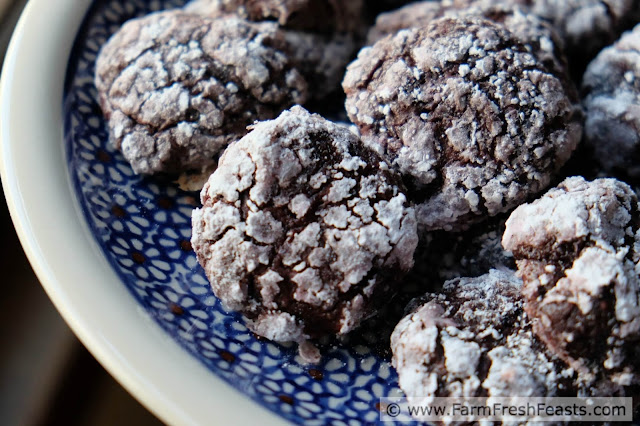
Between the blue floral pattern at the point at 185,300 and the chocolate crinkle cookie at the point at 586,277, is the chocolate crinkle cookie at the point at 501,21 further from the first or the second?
the blue floral pattern at the point at 185,300

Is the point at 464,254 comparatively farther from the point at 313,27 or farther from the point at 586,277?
the point at 313,27

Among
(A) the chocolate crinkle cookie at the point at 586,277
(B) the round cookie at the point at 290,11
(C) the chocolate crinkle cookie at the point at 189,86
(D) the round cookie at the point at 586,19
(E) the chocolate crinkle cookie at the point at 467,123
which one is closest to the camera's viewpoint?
(A) the chocolate crinkle cookie at the point at 586,277

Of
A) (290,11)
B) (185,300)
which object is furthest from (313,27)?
(185,300)

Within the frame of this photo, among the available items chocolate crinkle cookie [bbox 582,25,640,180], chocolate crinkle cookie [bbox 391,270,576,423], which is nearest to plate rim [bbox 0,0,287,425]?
chocolate crinkle cookie [bbox 391,270,576,423]

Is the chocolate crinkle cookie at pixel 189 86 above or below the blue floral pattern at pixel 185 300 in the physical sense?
above

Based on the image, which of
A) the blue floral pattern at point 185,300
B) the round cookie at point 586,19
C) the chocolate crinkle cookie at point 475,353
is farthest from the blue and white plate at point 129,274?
the round cookie at point 586,19

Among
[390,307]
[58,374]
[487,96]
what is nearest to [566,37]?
[487,96]

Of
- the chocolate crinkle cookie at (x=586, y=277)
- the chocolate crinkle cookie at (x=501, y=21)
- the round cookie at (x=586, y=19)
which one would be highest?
the chocolate crinkle cookie at (x=501, y=21)

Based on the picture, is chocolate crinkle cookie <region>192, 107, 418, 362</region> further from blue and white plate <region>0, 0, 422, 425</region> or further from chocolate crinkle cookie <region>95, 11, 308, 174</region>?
chocolate crinkle cookie <region>95, 11, 308, 174</region>
